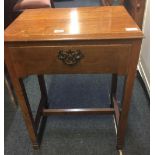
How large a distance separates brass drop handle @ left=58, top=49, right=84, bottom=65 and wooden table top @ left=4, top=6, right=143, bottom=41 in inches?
2.3

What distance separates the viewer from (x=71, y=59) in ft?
2.72

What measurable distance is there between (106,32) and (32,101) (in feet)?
3.08

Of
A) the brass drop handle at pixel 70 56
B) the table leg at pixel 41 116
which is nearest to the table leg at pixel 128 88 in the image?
the brass drop handle at pixel 70 56

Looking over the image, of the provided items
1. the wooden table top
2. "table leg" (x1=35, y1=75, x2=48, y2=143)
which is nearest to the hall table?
the wooden table top

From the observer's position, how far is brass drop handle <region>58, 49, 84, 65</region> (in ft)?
2.68

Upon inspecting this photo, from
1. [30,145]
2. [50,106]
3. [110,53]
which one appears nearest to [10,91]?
[50,106]

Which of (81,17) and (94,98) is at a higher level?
(81,17)

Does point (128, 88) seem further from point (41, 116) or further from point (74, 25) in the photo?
point (41, 116)

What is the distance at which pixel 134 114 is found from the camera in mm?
1394

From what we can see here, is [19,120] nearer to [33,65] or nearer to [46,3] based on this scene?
[33,65]

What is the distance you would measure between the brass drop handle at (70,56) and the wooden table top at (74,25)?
0.20 feet

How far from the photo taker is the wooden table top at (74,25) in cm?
79

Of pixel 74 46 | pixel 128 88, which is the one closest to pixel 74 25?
pixel 74 46

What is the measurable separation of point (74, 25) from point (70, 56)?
155 mm
